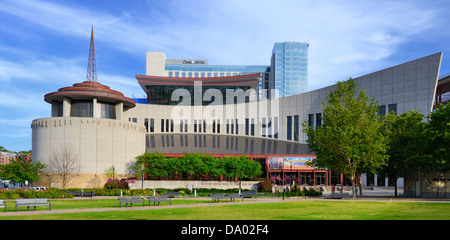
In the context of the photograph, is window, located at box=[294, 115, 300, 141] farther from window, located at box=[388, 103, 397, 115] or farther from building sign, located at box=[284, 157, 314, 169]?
window, located at box=[388, 103, 397, 115]

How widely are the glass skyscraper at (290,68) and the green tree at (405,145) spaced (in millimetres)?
134779

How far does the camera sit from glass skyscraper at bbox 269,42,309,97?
186000 mm

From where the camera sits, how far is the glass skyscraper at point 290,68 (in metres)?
186

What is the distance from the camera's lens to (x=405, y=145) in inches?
1917

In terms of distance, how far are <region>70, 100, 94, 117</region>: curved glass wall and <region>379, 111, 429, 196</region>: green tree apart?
47.7 meters

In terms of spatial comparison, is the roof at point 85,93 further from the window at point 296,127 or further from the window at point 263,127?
the window at point 296,127

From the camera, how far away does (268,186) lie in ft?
209

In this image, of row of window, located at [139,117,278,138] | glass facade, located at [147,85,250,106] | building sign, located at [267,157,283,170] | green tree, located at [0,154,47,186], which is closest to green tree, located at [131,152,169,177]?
green tree, located at [0,154,47,186]

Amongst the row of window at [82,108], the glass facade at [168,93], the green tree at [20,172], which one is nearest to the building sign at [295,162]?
the glass facade at [168,93]

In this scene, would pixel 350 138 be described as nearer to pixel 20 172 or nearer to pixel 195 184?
pixel 195 184

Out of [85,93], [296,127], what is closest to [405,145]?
[296,127]

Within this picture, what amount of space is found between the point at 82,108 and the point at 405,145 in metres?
51.3
